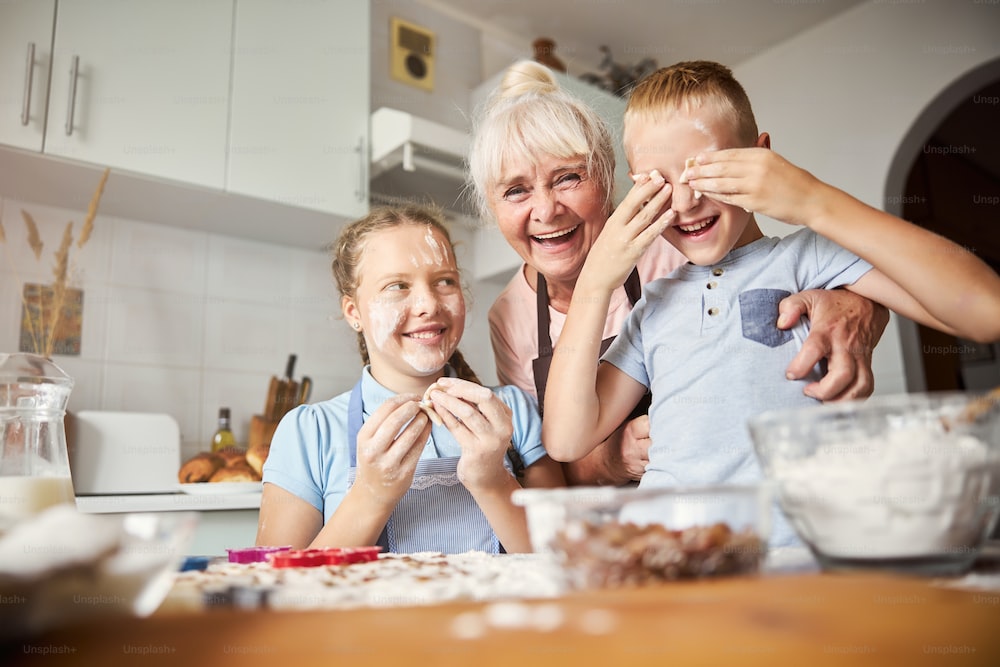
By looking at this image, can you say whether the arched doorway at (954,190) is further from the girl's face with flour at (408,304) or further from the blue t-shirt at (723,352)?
the girl's face with flour at (408,304)

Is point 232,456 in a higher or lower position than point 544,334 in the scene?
lower

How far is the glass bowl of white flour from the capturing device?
0.42 metres

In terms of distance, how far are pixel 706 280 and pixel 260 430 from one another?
1766 millimetres

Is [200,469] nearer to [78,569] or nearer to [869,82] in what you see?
[78,569]

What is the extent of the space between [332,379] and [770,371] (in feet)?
6.78

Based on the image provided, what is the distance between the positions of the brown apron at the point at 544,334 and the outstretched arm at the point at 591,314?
0.27 metres

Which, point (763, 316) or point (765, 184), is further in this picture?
point (763, 316)

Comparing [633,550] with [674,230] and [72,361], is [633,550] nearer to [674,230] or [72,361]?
[674,230]

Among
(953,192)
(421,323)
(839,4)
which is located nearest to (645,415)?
(421,323)

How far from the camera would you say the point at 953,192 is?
11.5ft

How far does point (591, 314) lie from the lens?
3.22ft

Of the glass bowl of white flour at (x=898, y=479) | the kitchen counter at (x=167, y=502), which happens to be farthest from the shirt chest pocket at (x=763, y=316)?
the kitchen counter at (x=167, y=502)

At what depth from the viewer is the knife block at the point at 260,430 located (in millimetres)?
2400

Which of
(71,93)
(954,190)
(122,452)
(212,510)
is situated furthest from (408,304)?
(954,190)
